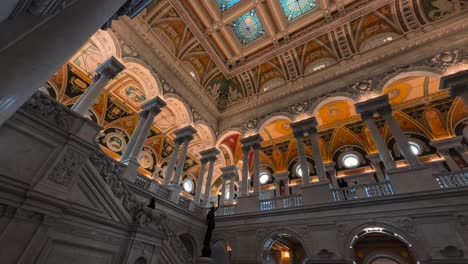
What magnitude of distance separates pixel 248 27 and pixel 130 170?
10.9 metres

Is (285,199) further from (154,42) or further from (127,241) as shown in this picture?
(154,42)

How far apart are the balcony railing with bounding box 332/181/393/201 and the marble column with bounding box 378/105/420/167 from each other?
1.27m

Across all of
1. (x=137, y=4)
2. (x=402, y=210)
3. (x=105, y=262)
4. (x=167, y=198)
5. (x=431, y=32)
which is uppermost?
(x=431, y=32)

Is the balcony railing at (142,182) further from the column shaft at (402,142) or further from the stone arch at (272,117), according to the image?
the column shaft at (402,142)

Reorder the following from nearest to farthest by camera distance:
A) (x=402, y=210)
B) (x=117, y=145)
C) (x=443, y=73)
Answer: (x=402, y=210), (x=443, y=73), (x=117, y=145)

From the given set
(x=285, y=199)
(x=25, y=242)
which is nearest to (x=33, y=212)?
(x=25, y=242)

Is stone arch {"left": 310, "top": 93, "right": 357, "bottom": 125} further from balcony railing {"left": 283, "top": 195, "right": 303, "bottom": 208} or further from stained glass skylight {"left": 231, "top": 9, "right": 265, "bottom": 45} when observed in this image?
stained glass skylight {"left": 231, "top": 9, "right": 265, "bottom": 45}

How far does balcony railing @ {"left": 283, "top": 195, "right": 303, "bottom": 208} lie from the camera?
9800 millimetres

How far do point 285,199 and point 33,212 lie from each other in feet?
28.5

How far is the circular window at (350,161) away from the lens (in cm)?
1597

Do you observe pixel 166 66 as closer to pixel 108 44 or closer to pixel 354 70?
pixel 108 44

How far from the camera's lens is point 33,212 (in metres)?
4.43

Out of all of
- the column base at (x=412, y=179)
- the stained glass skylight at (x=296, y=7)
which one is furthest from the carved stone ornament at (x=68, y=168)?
the stained glass skylight at (x=296, y=7)

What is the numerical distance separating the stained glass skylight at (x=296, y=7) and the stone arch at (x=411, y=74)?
19.0 feet
